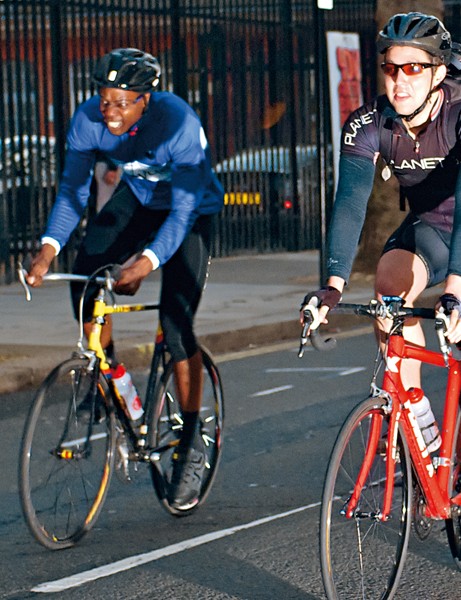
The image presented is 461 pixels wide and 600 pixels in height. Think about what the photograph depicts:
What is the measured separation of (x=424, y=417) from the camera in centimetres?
468

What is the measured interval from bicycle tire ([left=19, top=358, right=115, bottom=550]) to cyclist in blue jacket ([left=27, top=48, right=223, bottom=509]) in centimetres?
32

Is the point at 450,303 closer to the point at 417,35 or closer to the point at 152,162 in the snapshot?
the point at 417,35

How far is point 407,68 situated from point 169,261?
1.57 metres

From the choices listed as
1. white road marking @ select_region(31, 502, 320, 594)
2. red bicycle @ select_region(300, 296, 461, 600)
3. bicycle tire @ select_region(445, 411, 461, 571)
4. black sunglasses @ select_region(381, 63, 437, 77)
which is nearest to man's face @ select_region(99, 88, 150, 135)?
black sunglasses @ select_region(381, 63, 437, 77)

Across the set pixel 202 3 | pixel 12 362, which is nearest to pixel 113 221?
pixel 12 362

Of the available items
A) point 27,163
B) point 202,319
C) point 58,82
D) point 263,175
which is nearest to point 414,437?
point 202,319

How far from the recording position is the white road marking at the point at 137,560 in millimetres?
5023

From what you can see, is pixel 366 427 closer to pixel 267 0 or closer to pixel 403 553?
pixel 403 553

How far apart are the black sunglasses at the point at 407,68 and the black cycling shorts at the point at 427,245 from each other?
0.61m

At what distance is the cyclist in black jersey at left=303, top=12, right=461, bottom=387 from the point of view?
15.5 ft

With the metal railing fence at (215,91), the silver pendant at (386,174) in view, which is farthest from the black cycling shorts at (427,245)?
Result: the metal railing fence at (215,91)

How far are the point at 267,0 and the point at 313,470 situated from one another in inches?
528

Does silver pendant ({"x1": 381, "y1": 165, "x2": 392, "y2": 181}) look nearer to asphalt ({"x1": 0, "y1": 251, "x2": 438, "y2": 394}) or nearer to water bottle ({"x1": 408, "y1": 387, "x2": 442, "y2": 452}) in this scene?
water bottle ({"x1": 408, "y1": 387, "x2": 442, "y2": 452})

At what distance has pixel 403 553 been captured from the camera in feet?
14.8
